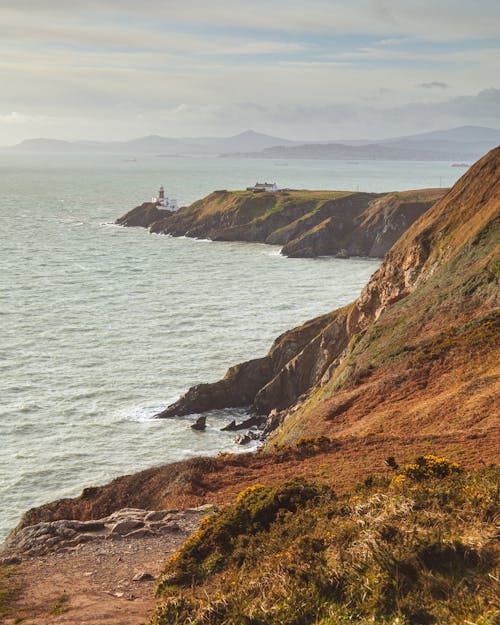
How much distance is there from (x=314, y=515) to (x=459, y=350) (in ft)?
63.5

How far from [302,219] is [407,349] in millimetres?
116213

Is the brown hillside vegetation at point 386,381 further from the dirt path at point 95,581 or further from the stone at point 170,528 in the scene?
the dirt path at point 95,581

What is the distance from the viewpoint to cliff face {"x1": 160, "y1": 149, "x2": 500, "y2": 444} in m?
31.9

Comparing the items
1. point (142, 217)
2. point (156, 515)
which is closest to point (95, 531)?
point (156, 515)

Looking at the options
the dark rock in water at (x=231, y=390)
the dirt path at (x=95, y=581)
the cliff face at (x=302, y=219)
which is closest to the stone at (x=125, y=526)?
the dirt path at (x=95, y=581)

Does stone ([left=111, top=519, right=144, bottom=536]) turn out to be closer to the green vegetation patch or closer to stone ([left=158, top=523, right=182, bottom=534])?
Answer: stone ([left=158, top=523, right=182, bottom=534])

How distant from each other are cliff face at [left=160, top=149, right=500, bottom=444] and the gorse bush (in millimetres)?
10671

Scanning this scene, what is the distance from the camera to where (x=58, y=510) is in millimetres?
27125

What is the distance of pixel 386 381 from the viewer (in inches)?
1391

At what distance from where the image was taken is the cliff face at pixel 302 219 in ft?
455

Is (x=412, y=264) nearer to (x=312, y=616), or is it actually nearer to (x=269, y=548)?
(x=269, y=548)

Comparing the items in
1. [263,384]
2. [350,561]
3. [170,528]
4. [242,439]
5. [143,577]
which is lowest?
[242,439]

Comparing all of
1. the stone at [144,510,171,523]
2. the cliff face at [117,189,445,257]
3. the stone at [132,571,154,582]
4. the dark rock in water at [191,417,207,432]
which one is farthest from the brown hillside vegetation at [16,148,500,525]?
the cliff face at [117,189,445,257]

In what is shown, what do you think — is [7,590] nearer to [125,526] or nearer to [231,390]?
[125,526]
